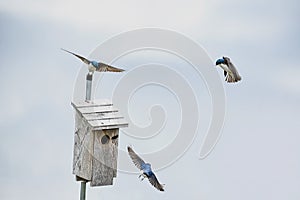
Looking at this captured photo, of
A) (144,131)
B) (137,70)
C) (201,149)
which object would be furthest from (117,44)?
(201,149)

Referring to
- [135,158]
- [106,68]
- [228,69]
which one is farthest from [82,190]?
[228,69]

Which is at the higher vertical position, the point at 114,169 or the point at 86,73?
the point at 86,73

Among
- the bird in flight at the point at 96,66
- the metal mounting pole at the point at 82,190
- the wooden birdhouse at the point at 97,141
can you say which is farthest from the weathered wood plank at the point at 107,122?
the metal mounting pole at the point at 82,190

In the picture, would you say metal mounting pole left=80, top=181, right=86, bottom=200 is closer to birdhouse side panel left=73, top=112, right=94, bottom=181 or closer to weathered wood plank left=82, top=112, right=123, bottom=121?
Answer: birdhouse side panel left=73, top=112, right=94, bottom=181

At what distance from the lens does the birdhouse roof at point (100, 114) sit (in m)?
3.98

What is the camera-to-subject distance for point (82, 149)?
4078 mm

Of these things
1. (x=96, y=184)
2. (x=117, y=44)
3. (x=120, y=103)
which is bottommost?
(x=96, y=184)

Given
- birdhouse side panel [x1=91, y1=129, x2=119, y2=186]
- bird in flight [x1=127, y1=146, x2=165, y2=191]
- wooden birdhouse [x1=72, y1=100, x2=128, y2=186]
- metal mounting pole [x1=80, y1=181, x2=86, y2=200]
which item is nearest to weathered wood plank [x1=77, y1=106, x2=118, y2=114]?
wooden birdhouse [x1=72, y1=100, x2=128, y2=186]

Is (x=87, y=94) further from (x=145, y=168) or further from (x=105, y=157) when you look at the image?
(x=145, y=168)

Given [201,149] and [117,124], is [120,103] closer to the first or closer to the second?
[117,124]

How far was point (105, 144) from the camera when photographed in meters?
4.05

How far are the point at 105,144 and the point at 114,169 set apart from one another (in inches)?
5.8

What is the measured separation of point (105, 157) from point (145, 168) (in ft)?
0.83

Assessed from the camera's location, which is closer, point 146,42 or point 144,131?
point 144,131
